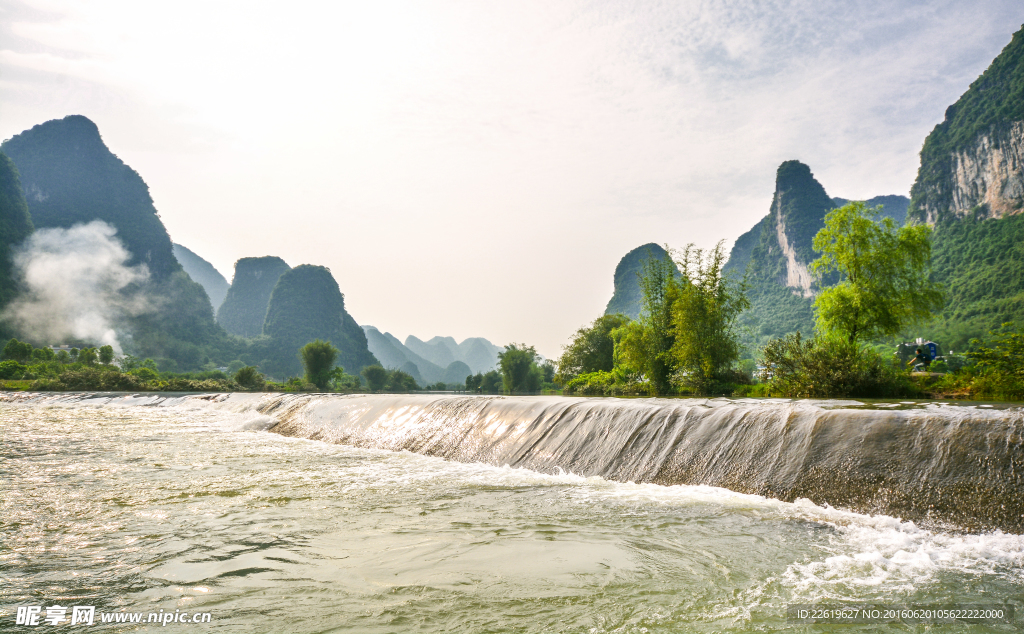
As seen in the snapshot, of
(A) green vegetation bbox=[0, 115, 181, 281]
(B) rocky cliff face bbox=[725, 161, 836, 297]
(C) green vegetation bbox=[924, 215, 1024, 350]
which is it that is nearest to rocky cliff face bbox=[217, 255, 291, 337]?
(A) green vegetation bbox=[0, 115, 181, 281]

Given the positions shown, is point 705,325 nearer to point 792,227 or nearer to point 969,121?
point 969,121

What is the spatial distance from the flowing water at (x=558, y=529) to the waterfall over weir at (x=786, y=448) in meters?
0.03

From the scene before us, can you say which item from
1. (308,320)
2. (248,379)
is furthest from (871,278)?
(308,320)

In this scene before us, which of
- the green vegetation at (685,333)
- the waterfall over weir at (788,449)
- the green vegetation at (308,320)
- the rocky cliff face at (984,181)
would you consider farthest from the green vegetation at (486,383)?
the rocky cliff face at (984,181)

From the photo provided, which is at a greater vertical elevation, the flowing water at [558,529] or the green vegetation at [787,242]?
the green vegetation at [787,242]

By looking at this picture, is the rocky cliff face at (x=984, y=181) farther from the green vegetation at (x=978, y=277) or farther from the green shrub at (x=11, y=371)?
the green shrub at (x=11, y=371)

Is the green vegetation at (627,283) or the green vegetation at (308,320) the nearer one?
the green vegetation at (308,320)

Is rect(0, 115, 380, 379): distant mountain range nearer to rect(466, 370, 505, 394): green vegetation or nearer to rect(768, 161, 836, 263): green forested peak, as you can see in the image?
rect(466, 370, 505, 394): green vegetation

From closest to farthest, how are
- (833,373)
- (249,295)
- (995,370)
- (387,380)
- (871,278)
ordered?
(995,370)
(833,373)
(871,278)
(387,380)
(249,295)

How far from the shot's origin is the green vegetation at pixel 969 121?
76.9m

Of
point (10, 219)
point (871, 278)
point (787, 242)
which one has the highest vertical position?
point (10, 219)

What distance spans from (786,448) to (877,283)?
16811 mm

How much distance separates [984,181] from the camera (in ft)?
258

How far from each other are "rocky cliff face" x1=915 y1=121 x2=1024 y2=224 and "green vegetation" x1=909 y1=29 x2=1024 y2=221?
0.23m
